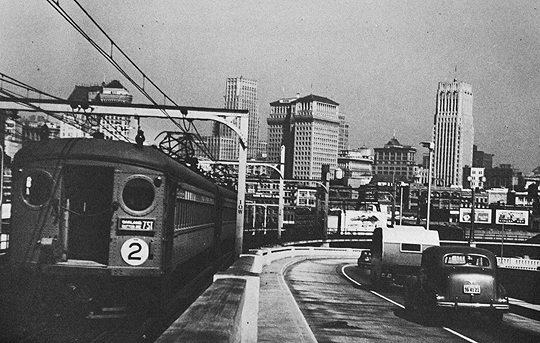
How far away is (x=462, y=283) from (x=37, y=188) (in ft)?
31.3

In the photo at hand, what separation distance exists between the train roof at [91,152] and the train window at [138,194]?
0.32 metres

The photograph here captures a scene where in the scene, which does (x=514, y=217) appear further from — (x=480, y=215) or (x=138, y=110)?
(x=138, y=110)

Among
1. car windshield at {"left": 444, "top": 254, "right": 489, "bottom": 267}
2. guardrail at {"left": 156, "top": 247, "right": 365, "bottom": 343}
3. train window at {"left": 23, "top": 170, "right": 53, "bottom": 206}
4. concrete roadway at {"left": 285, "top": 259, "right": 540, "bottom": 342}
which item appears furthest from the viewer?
car windshield at {"left": 444, "top": 254, "right": 489, "bottom": 267}

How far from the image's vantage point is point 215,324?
26.6 ft

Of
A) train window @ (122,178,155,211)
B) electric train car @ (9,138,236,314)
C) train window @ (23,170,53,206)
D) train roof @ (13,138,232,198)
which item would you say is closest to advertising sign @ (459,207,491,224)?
electric train car @ (9,138,236,314)

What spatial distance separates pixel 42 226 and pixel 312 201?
165m

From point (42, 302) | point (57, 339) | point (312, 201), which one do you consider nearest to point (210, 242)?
point (42, 302)

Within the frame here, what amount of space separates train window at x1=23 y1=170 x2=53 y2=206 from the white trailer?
1746cm

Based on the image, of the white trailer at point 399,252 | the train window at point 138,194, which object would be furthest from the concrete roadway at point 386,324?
the train window at point 138,194

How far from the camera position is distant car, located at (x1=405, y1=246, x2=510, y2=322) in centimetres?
1714

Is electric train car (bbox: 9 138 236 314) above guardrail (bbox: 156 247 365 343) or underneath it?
above

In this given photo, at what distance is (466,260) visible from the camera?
58.6ft

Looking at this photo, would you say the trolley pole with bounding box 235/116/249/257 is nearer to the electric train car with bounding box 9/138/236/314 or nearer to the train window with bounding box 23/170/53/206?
the electric train car with bounding box 9/138/236/314

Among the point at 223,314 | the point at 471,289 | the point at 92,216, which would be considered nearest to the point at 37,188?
the point at 92,216
